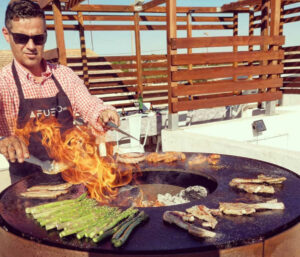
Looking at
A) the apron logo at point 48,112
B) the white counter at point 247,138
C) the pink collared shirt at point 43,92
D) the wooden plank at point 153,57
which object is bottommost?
the white counter at point 247,138

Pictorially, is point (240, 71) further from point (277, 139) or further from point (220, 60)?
point (277, 139)

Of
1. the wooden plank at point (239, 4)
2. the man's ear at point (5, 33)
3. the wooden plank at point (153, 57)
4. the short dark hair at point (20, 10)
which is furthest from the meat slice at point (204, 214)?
the wooden plank at point (153, 57)

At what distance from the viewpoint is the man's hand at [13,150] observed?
2.10 metres

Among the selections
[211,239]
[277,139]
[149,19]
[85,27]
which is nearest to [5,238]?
[211,239]

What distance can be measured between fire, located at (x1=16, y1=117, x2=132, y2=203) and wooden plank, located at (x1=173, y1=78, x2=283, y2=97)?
2.83 meters

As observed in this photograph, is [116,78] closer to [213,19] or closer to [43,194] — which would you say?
[213,19]

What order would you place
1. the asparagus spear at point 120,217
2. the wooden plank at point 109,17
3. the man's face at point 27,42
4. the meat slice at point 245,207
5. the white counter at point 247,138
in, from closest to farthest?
the asparagus spear at point 120,217 → the meat slice at point 245,207 → the man's face at point 27,42 → the white counter at point 247,138 → the wooden plank at point 109,17

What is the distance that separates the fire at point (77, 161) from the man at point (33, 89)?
77 millimetres

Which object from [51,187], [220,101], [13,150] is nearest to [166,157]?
[51,187]

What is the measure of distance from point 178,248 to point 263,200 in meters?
0.97

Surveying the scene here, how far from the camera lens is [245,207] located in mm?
2068

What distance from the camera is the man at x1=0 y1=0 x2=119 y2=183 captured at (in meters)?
2.76

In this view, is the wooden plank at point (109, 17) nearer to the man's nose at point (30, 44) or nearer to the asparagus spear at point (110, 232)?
the man's nose at point (30, 44)

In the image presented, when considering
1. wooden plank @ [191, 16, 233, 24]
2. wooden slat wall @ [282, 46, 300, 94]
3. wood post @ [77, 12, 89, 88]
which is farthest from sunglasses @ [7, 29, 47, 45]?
wooden slat wall @ [282, 46, 300, 94]
